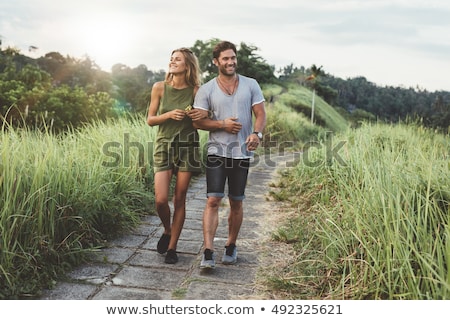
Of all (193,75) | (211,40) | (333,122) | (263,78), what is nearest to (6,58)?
(211,40)

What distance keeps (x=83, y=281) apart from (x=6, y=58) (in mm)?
20855

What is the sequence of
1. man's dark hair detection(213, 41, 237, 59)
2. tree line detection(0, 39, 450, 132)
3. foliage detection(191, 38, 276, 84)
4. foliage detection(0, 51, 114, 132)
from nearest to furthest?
man's dark hair detection(213, 41, 237, 59) → tree line detection(0, 39, 450, 132) → foliage detection(0, 51, 114, 132) → foliage detection(191, 38, 276, 84)

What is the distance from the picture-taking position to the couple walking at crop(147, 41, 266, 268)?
3.23 metres

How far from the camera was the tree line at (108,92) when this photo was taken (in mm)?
12008

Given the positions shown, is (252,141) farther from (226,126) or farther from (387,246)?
(387,246)

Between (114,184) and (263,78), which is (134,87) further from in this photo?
(114,184)

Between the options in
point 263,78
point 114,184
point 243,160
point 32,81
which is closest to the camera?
point 243,160

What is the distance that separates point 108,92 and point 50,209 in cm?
2679

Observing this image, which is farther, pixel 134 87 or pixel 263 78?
pixel 134 87

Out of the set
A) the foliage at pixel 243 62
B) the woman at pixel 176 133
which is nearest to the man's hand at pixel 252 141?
the woman at pixel 176 133

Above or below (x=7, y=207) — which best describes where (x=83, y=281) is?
below

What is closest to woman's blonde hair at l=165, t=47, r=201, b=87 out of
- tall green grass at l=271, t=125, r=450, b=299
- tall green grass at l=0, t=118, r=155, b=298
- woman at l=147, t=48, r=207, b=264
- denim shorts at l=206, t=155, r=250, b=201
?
woman at l=147, t=48, r=207, b=264

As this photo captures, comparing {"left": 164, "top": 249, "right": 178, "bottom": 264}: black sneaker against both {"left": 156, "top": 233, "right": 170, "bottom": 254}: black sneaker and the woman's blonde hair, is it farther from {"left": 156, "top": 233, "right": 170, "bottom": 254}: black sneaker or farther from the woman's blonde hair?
the woman's blonde hair
